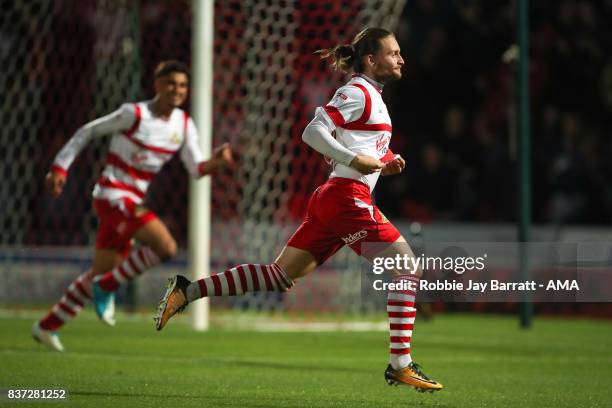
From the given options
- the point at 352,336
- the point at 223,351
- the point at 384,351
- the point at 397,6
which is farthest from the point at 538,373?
the point at 397,6

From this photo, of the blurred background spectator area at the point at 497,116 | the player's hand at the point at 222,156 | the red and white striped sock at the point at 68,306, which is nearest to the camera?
the player's hand at the point at 222,156

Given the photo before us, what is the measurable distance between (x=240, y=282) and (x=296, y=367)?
1651 millimetres

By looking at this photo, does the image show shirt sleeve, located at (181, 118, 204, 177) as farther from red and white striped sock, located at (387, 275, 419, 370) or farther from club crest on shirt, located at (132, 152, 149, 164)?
red and white striped sock, located at (387, 275, 419, 370)

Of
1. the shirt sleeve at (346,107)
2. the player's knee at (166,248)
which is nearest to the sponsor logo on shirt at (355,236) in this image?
the shirt sleeve at (346,107)

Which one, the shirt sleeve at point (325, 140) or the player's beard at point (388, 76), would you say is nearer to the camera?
the shirt sleeve at point (325, 140)

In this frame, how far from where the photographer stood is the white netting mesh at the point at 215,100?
12555 mm

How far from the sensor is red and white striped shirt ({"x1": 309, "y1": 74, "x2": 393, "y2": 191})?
6.23m

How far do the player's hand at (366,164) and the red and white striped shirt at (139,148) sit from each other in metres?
3.15

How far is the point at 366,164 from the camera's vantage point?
596cm

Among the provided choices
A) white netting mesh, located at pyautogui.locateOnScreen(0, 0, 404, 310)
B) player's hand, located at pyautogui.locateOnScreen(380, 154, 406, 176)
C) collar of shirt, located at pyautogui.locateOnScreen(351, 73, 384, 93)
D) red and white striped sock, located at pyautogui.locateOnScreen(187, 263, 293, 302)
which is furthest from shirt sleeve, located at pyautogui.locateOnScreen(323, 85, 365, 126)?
white netting mesh, located at pyautogui.locateOnScreen(0, 0, 404, 310)

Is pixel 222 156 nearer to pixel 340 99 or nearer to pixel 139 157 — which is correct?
pixel 139 157

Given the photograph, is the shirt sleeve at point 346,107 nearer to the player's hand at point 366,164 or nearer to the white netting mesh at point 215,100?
the player's hand at point 366,164

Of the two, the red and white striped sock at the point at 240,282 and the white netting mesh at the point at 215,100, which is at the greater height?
the white netting mesh at the point at 215,100

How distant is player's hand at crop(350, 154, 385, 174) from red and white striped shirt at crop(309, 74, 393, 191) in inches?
6.9
